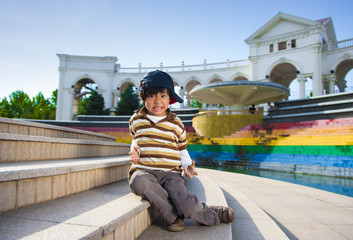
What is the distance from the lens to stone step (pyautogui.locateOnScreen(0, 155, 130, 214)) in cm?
136

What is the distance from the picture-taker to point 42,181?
1.61 meters

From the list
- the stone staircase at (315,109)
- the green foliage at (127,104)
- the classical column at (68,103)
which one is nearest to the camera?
the stone staircase at (315,109)

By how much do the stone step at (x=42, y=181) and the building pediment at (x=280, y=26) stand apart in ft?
87.8

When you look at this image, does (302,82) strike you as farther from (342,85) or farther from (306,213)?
(306,213)

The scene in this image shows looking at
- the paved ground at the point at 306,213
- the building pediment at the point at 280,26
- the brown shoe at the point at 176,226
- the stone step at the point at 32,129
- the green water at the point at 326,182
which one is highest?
the building pediment at the point at 280,26

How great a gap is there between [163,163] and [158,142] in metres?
0.21

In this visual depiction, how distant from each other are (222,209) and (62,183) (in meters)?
1.36

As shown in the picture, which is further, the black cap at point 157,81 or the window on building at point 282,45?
the window on building at point 282,45

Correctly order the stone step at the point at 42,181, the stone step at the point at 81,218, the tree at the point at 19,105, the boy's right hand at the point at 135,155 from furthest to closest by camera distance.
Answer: the tree at the point at 19,105, the boy's right hand at the point at 135,155, the stone step at the point at 42,181, the stone step at the point at 81,218

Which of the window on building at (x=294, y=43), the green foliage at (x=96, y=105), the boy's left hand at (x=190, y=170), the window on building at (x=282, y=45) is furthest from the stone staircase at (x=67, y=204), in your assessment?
the green foliage at (x=96, y=105)

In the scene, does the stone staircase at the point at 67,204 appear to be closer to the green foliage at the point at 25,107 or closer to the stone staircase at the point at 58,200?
the stone staircase at the point at 58,200

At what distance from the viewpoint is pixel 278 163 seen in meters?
10.7

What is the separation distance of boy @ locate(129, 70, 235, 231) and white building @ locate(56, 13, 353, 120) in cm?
2361

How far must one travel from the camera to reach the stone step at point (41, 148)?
2.07 meters
